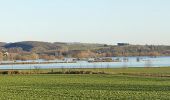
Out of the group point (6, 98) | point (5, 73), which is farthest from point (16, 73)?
point (6, 98)

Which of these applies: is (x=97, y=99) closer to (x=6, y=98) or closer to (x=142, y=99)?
(x=142, y=99)

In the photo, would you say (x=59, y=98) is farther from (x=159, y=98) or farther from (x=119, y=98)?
(x=159, y=98)

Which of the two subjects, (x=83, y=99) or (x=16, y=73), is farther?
(x=16, y=73)

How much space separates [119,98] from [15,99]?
767cm

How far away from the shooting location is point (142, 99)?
106 ft

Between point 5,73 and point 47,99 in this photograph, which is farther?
point 5,73

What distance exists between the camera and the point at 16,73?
288 ft

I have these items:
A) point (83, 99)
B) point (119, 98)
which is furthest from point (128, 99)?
point (83, 99)

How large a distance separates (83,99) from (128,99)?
3287 millimetres

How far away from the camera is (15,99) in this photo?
32406 millimetres

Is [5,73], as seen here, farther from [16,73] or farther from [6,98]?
[6,98]

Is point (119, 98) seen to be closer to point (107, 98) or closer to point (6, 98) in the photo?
point (107, 98)

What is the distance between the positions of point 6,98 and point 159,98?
11.5 m

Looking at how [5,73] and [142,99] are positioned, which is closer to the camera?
[142,99]
